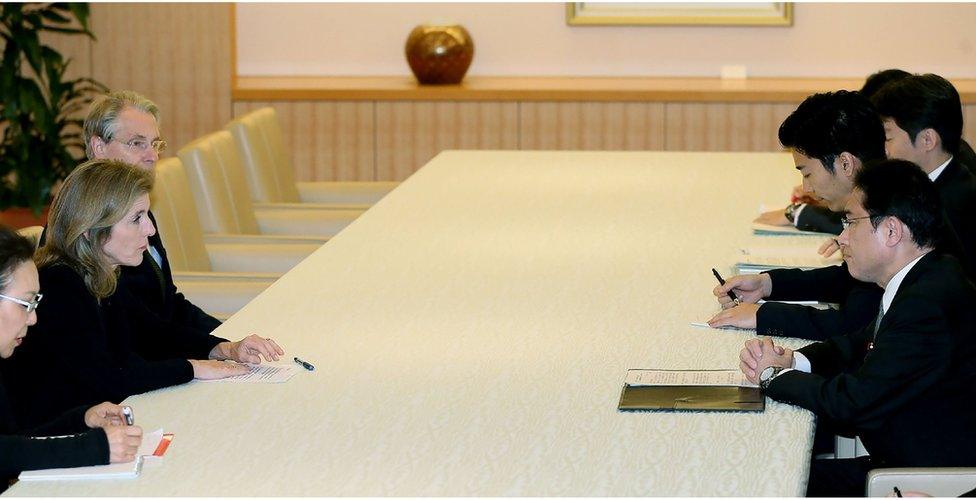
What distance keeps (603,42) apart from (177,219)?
4.37m

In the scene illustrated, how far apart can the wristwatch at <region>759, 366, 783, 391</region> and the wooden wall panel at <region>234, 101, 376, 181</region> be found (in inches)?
219

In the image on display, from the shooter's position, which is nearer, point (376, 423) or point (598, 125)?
point (376, 423)

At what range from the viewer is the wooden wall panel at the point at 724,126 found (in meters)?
8.08

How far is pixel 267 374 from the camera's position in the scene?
314 cm

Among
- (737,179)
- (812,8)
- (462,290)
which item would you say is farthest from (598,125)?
(462,290)

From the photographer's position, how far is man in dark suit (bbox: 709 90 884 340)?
3787mm

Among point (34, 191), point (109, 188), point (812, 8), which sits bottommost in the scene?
point (34, 191)

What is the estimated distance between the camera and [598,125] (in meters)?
8.25

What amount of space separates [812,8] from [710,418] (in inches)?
241

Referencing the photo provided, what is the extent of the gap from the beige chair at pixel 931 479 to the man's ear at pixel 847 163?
1297 mm

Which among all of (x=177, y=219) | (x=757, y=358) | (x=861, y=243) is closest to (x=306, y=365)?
(x=757, y=358)

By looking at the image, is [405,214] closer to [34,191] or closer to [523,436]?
[523,436]

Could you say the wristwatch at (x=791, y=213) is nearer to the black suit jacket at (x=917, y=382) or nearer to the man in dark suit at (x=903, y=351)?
the man in dark suit at (x=903, y=351)

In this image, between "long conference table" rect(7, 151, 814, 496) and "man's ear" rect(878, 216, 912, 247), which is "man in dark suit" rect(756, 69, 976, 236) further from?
"man's ear" rect(878, 216, 912, 247)
